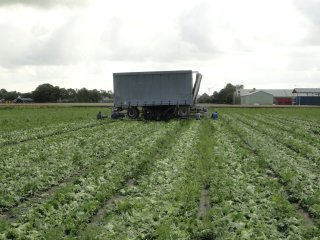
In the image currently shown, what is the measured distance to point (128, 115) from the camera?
133 feet

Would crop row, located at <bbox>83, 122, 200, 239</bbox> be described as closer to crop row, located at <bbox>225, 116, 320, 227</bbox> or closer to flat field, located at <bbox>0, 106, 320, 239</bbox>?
flat field, located at <bbox>0, 106, 320, 239</bbox>

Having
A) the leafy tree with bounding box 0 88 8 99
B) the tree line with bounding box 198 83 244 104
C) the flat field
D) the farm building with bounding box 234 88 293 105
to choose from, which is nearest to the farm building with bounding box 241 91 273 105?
the farm building with bounding box 234 88 293 105

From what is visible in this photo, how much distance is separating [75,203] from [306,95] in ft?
480

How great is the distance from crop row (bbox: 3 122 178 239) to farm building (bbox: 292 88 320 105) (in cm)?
12551

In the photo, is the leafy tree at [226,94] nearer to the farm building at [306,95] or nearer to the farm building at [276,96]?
the farm building at [276,96]

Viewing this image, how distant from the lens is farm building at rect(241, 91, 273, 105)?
138275mm

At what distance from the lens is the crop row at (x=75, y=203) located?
26.7 ft

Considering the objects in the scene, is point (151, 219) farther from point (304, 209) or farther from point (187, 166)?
point (187, 166)

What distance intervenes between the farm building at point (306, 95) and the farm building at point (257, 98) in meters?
7.92

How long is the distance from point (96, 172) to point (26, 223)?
16.7ft

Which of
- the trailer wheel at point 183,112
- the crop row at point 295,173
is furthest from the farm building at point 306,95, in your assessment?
the crop row at point 295,173

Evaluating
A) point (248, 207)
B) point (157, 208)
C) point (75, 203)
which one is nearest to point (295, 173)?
point (248, 207)

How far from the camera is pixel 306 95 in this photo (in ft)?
483

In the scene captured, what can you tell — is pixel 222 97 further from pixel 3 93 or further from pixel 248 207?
pixel 248 207
